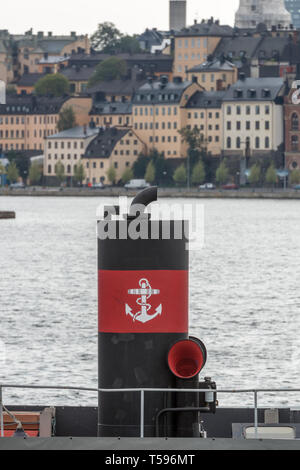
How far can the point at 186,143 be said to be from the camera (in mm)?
122938

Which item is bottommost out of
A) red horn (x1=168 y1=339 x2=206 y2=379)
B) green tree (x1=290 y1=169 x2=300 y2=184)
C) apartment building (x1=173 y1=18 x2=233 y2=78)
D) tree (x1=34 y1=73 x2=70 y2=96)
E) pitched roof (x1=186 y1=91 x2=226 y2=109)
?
green tree (x1=290 y1=169 x2=300 y2=184)

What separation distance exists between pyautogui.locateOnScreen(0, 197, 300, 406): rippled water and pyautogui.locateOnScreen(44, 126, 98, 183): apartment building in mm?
46780

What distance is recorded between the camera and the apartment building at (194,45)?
5438 inches

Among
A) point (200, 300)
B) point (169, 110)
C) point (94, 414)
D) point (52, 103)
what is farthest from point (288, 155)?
point (94, 414)

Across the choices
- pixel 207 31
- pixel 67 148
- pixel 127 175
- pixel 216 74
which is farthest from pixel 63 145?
pixel 207 31

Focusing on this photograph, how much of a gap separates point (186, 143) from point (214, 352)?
323ft

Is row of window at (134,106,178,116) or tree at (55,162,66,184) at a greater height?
row of window at (134,106,178,116)

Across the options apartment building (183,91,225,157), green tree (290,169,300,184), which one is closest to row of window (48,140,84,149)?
apartment building (183,91,225,157)

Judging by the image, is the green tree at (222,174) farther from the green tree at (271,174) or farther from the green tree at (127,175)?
the green tree at (127,175)

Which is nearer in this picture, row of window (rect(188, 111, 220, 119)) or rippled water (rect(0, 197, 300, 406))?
rippled water (rect(0, 197, 300, 406))

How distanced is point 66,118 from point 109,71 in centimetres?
1362

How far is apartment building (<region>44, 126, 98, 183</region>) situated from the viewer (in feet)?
416

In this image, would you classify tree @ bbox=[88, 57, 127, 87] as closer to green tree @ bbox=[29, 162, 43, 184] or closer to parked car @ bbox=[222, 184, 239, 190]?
green tree @ bbox=[29, 162, 43, 184]

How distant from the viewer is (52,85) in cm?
13812
